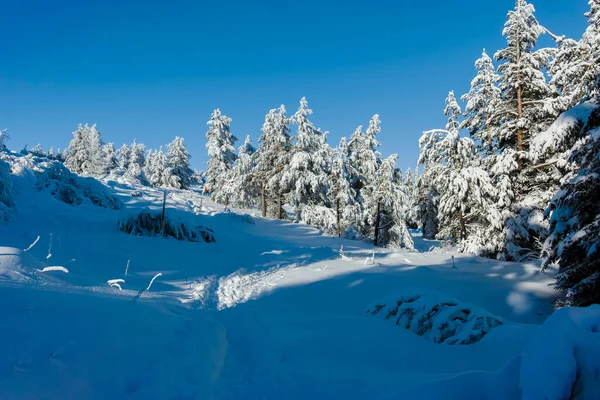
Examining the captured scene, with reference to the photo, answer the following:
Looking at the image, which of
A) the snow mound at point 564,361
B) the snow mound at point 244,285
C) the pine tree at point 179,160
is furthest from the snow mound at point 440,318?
the pine tree at point 179,160

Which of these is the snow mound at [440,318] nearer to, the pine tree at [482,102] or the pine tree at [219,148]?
the pine tree at [482,102]

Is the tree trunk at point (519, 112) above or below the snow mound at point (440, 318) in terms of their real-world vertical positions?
above

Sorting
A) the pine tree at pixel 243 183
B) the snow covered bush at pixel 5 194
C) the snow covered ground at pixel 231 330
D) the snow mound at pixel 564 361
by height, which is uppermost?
the pine tree at pixel 243 183

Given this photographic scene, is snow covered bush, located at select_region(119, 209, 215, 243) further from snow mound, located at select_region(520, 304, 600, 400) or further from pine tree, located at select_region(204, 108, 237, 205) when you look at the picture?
pine tree, located at select_region(204, 108, 237, 205)

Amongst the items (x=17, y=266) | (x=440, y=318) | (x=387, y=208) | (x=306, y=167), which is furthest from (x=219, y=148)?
(x=440, y=318)

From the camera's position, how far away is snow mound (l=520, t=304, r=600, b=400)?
80.6 inches

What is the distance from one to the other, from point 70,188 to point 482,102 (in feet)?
70.2

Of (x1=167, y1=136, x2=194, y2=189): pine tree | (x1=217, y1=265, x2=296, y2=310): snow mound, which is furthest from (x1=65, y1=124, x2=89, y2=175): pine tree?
(x1=217, y1=265, x2=296, y2=310): snow mound

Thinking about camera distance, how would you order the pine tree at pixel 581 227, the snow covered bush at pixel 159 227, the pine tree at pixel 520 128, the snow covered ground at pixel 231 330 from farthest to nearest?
the snow covered bush at pixel 159 227, the pine tree at pixel 520 128, the pine tree at pixel 581 227, the snow covered ground at pixel 231 330

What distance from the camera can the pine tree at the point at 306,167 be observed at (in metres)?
27.1

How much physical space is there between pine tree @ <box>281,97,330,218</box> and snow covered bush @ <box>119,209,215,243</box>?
1282 cm

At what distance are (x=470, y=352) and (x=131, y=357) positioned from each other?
167 inches

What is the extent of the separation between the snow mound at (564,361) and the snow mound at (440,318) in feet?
9.23

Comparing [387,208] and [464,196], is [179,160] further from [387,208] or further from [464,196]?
[464,196]
